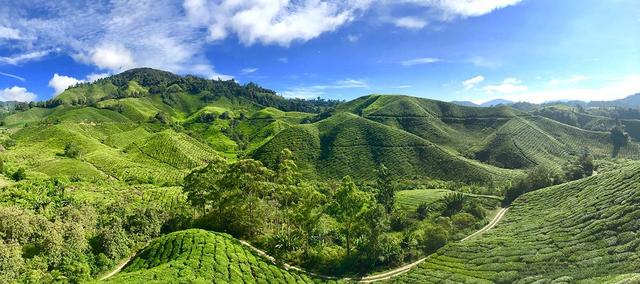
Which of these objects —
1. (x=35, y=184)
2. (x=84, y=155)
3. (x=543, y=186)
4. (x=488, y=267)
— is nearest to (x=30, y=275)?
(x=35, y=184)

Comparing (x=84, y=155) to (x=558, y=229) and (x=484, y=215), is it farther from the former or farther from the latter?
(x=558, y=229)

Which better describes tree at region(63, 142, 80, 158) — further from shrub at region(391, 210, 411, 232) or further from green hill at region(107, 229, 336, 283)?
shrub at region(391, 210, 411, 232)

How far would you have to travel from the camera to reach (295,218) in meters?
67.9

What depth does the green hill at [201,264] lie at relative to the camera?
4747 cm

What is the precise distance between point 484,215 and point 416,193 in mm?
32631

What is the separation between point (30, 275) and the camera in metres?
48.4

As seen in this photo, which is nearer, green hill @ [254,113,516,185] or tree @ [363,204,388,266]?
tree @ [363,204,388,266]

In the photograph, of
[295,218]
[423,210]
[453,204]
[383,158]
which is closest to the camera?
[295,218]

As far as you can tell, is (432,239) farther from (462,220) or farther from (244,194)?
(244,194)

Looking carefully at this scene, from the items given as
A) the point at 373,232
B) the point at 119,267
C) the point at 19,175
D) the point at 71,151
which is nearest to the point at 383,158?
the point at 373,232

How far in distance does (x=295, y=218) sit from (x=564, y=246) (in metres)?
43.0

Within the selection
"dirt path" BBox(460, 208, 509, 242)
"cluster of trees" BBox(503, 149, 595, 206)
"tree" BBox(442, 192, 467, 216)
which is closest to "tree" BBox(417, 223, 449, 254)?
"dirt path" BBox(460, 208, 509, 242)

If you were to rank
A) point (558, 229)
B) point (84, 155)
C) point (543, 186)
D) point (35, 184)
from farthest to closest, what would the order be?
point (84, 155) < point (543, 186) < point (35, 184) < point (558, 229)

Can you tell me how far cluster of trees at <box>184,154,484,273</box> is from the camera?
67.6m
